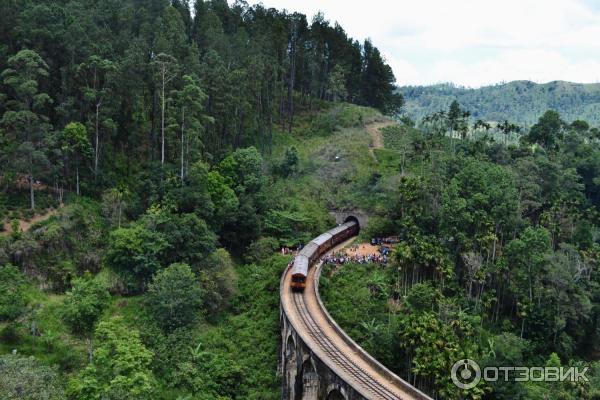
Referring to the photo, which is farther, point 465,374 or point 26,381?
point 465,374

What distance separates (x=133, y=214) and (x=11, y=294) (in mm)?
17049

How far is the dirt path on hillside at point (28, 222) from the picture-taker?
48000 millimetres

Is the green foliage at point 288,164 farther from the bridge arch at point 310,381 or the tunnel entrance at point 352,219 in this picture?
the bridge arch at point 310,381

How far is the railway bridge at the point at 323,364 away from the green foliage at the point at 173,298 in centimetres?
760

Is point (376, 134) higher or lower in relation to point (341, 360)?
higher

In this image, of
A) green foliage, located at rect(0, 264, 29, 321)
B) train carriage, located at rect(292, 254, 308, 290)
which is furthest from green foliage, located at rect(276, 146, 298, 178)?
green foliage, located at rect(0, 264, 29, 321)

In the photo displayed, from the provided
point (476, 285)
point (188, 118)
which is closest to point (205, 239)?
point (188, 118)

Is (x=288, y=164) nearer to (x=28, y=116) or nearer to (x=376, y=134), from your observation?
(x=376, y=134)

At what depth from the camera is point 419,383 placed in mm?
41250

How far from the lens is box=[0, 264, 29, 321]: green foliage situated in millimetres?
38875

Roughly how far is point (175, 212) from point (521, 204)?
38664 mm

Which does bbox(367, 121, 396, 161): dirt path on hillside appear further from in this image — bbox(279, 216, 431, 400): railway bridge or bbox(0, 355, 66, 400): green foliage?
bbox(0, 355, 66, 400): green foliage

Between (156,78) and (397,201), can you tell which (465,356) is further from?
(156,78)

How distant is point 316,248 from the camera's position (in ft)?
184
